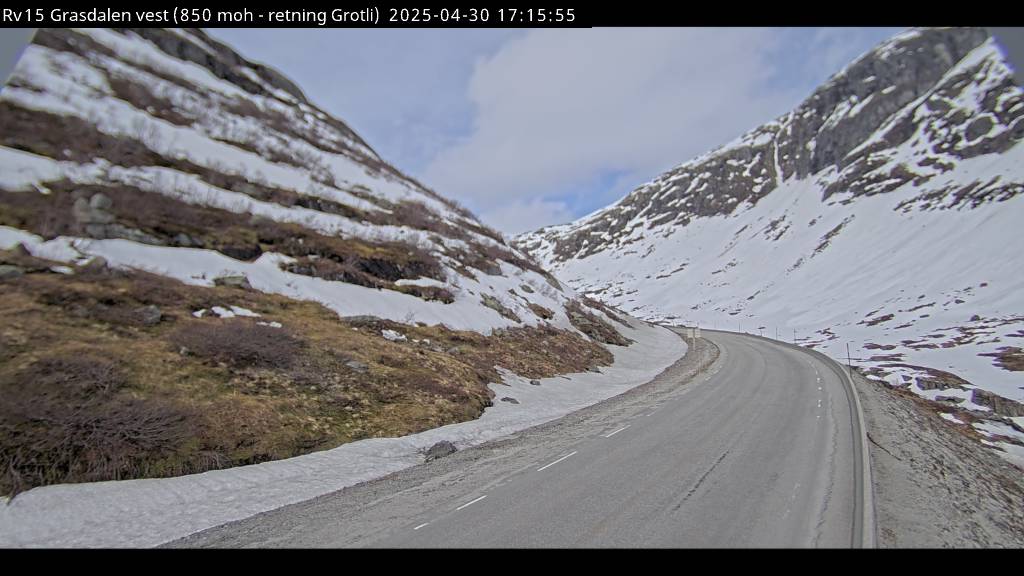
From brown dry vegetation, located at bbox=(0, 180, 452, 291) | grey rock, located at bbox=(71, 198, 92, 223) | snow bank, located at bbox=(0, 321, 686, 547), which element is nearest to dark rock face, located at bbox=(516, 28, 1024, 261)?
brown dry vegetation, located at bbox=(0, 180, 452, 291)

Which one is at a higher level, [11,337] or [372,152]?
→ [372,152]

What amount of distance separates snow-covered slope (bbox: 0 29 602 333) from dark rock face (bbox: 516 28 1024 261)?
270 ft

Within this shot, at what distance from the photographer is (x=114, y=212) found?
19.6 metres

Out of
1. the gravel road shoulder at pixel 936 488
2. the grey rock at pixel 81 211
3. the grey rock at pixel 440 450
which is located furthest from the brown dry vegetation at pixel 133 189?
the gravel road shoulder at pixel 936 488

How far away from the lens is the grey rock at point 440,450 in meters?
11.4

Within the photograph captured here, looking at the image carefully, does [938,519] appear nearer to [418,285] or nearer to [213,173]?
[418,285]

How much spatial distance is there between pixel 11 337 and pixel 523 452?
11.8 meters

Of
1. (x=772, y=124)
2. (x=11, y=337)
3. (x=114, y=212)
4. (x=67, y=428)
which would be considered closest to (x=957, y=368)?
(x=67, y=428)

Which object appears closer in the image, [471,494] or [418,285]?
[471,494]

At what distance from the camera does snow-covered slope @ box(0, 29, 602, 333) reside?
749 inches

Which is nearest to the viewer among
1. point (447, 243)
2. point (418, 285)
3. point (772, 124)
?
point (418, 285)

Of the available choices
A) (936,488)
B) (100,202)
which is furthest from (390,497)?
(100,202)

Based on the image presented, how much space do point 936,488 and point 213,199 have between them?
29.9 meters

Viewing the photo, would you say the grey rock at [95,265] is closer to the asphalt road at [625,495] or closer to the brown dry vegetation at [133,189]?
the brown dry vegetation at [133,189]
